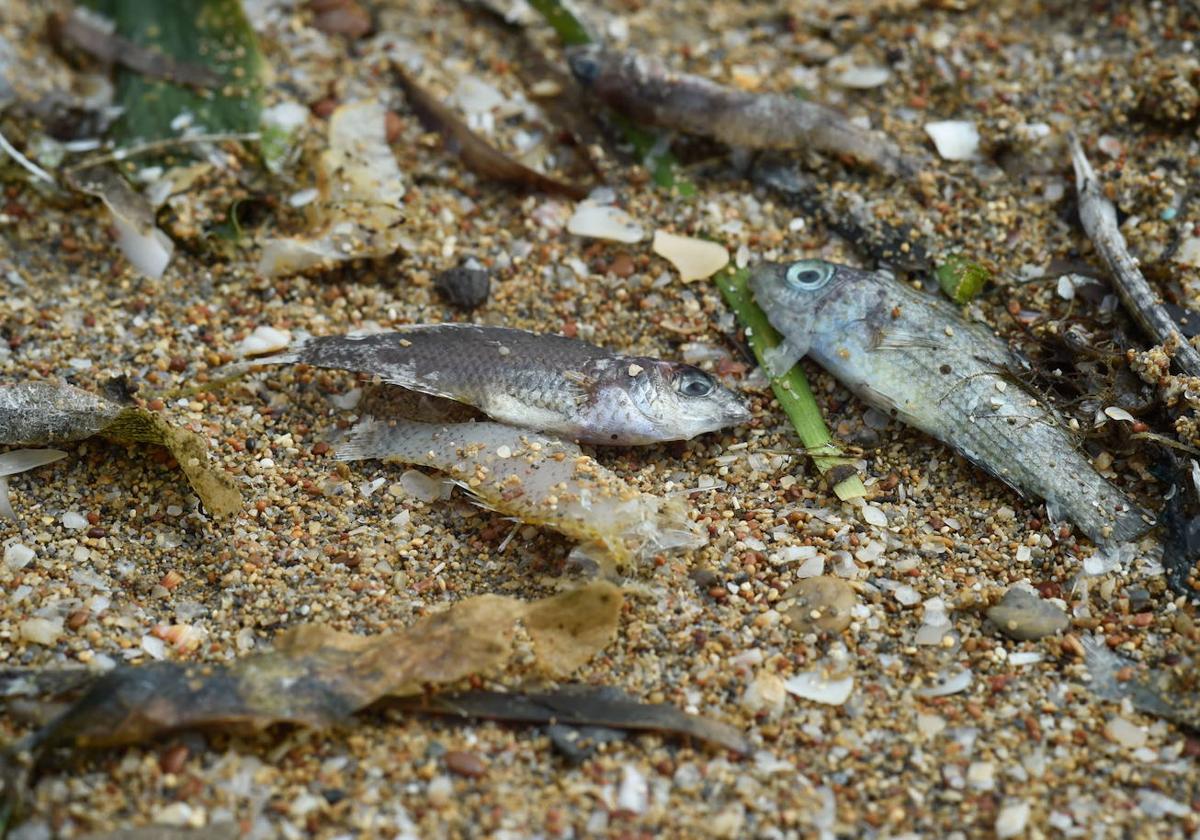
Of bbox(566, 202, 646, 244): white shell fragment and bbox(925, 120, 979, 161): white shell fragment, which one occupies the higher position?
bbox(925, 120, 979, 161): white shell fragment

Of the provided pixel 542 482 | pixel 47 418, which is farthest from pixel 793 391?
pixel 47 418

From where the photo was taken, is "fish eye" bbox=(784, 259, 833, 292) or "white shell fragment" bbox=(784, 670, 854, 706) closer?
"white shell fragment" bbox=(784, 670, 854, 706)

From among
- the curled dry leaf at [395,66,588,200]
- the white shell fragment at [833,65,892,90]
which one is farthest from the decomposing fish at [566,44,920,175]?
the curled dry leaf at [395,66,588,200]


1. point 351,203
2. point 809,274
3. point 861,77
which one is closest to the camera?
point 809,274

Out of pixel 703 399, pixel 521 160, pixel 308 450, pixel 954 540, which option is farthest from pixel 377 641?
pixel 521 160

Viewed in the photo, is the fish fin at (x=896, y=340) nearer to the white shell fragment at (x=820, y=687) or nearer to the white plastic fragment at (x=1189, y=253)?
the white plastic fragment at (x=1189, y=253)

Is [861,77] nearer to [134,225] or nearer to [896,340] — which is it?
[896,340]

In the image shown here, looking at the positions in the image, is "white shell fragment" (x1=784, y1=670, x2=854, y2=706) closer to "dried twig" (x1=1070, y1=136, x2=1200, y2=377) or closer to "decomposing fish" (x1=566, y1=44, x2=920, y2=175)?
"dried twig" (x1=1070, y1=136, x2=1200, y2=377)
